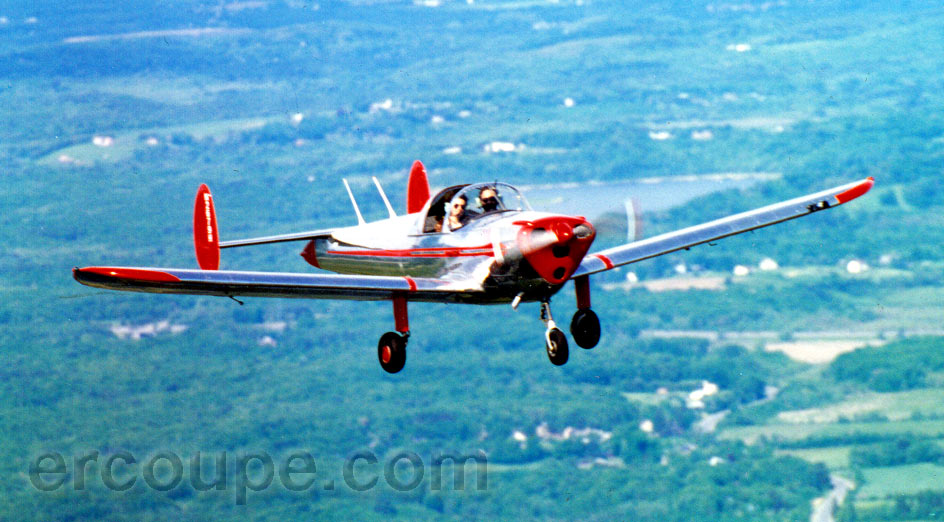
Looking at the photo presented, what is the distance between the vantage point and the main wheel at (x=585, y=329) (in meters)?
36.2

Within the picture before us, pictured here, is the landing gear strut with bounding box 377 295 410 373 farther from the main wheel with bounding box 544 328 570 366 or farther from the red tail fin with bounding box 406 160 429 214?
the red tail fin with bounding box 406 160 429 214

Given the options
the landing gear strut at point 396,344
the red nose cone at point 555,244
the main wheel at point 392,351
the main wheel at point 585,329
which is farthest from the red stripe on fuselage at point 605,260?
the main wheel at point 392,351

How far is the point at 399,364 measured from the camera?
37500 mm

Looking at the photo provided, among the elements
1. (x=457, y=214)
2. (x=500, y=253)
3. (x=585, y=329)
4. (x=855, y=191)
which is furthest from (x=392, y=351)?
(x=855, y=191)

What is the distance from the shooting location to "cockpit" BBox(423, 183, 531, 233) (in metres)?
37.5

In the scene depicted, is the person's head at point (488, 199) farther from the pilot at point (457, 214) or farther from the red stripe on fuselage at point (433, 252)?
the red stripe on fuselage at point (433, 252)

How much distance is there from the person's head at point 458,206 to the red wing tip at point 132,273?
8.05m

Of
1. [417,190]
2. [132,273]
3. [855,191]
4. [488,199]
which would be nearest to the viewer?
[132,273]

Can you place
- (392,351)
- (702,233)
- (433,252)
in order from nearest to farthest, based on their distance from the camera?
(392,351)
(433,252)
(702,233)

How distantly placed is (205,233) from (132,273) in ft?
38.2

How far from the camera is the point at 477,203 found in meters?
37.7

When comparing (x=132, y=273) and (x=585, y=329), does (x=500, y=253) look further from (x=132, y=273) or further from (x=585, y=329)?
(x=132, y=273)

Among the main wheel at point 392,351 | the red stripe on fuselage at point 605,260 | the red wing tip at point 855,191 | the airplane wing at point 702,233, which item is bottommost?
the main wheel at point 392,351

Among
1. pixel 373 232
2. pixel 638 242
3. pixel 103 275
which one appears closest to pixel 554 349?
pixel 638 242
